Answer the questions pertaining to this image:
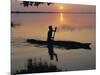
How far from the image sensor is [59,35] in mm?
2342

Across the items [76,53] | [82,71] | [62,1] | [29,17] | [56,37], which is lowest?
[82,71]

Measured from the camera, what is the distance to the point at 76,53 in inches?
94.7

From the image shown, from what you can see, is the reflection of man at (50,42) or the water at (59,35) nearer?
the water at (59,35)

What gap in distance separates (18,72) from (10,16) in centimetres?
57

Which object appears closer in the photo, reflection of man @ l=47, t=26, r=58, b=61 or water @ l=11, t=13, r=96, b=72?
water @ l=11, t=13, r=96, b=72

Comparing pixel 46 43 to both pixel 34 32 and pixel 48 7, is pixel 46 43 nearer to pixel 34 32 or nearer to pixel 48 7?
pixel 34 32

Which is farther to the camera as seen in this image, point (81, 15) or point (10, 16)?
point (81, 15)

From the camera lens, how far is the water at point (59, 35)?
2.19 m

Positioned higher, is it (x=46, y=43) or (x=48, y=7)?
(x=48, y=7)

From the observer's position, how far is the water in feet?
7.17

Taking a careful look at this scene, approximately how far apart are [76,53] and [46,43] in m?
0.37
